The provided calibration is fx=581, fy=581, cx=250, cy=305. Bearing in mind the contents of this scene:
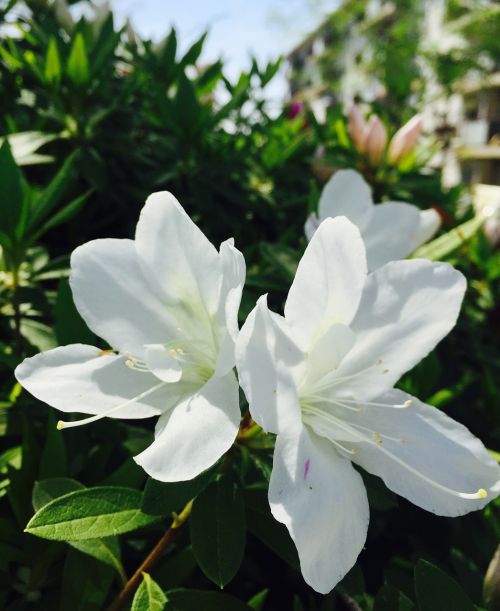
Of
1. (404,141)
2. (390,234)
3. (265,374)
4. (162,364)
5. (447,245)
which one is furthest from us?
(404,141)

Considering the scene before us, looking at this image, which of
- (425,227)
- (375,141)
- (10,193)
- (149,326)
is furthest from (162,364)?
(375,141)

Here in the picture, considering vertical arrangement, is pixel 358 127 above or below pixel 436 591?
above

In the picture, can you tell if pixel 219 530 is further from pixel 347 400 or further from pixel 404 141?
pixel 404 141

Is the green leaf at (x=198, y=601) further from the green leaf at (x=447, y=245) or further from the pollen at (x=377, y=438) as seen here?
the green leaf at (x=447, y=245)

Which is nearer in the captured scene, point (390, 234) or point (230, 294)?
point (230, 294)

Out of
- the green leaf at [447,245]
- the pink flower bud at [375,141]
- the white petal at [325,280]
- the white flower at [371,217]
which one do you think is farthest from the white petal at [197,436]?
the pink flower bud at [375,141]

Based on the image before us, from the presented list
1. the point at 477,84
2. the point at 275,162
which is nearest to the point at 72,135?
the point at 275,162

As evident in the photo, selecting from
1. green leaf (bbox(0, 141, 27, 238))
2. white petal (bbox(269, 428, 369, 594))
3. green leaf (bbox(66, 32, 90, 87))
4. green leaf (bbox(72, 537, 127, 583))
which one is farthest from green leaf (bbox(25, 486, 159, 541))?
green leaf (bbox(66, 32, 90, 87))
